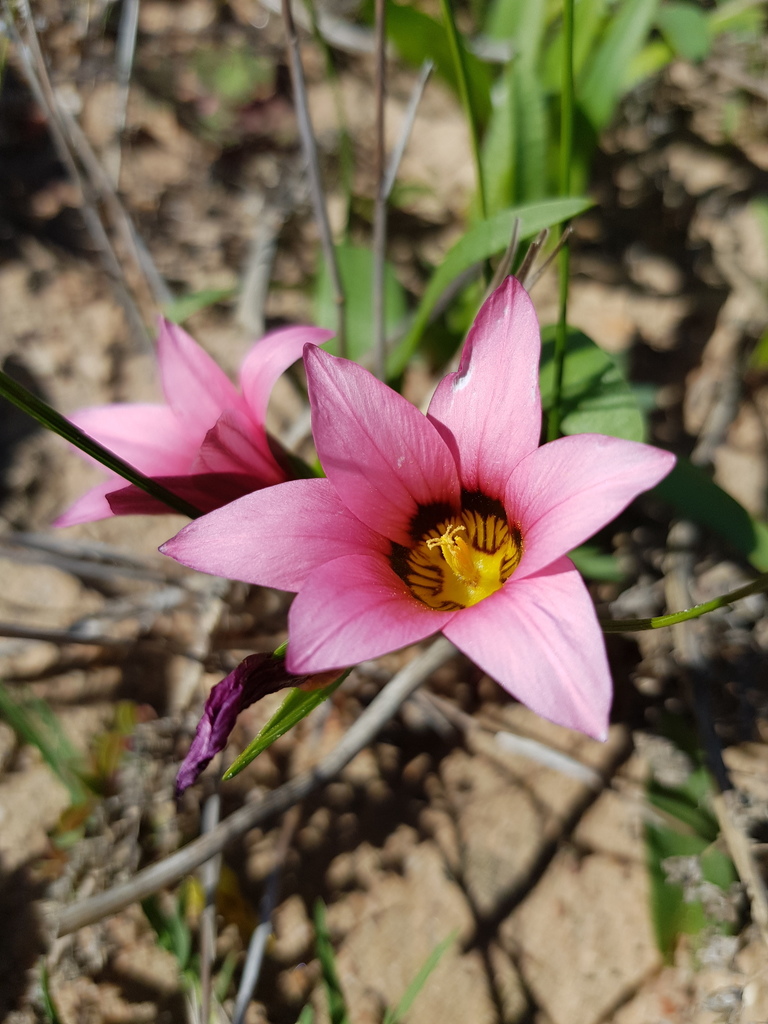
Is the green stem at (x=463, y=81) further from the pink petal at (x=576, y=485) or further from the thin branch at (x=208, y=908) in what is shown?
the thin branch at (x=208, y=908)

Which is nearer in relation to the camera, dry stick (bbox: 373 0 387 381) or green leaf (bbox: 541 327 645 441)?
dry stick (bbox: 373 0 387 381)

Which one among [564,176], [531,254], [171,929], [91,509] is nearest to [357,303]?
[564,176]

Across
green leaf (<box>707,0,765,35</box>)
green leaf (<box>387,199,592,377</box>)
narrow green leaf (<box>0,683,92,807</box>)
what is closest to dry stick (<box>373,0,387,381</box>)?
green leaf (<box>387,199,592,377</box>)

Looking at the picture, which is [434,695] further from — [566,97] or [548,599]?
[566,97]

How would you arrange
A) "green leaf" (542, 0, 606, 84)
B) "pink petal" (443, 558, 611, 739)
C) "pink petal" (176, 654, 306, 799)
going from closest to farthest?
"pink petal" (443, 558, 611, 739) < "pink petal" (176, 654, 306, 799) < "green leaf" (542, 0, 606, 84)

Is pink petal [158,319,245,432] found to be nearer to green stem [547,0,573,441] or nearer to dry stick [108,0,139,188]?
green stem [547,0,573,441]

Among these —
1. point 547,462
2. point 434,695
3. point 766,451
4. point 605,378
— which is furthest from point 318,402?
point 766,451

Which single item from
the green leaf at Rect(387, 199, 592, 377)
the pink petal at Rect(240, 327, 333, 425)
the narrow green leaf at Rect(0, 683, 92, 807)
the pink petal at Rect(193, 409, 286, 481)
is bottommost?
the narrow green leaf at Rect(0, 683, 92, 807)

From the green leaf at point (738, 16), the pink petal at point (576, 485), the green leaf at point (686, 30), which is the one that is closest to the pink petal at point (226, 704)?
the pink petal at point (576, 485)
